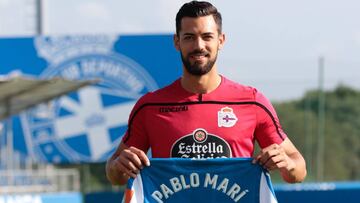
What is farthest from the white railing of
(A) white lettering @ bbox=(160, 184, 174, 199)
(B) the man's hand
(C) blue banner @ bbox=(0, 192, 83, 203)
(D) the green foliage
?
(B) the man's hand

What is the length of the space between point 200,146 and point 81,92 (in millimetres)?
16391

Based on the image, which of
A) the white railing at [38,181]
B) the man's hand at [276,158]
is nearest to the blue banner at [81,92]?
the white railing at [38,181]

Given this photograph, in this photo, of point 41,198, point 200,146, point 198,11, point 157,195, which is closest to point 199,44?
point 198,11

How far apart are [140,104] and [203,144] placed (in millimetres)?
356

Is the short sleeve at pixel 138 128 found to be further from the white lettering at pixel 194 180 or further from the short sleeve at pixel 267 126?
the short sleeve at pixel 267 126

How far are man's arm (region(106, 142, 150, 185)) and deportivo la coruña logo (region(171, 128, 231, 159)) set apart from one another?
0.61 ft

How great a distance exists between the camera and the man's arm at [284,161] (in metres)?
5.14

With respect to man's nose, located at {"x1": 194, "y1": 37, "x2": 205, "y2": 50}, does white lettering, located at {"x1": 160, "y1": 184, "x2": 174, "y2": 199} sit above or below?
below

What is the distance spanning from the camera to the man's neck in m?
5.39

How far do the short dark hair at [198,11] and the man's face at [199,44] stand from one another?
0.02m

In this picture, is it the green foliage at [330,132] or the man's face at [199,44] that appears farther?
the green foliage at [330,132]

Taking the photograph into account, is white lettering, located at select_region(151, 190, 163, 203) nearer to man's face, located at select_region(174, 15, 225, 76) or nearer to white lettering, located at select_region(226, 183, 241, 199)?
white lettering, located at select_region(226, 183, 241, 199)

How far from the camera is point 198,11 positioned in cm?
535

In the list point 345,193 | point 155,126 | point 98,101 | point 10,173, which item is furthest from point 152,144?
point 98,101
